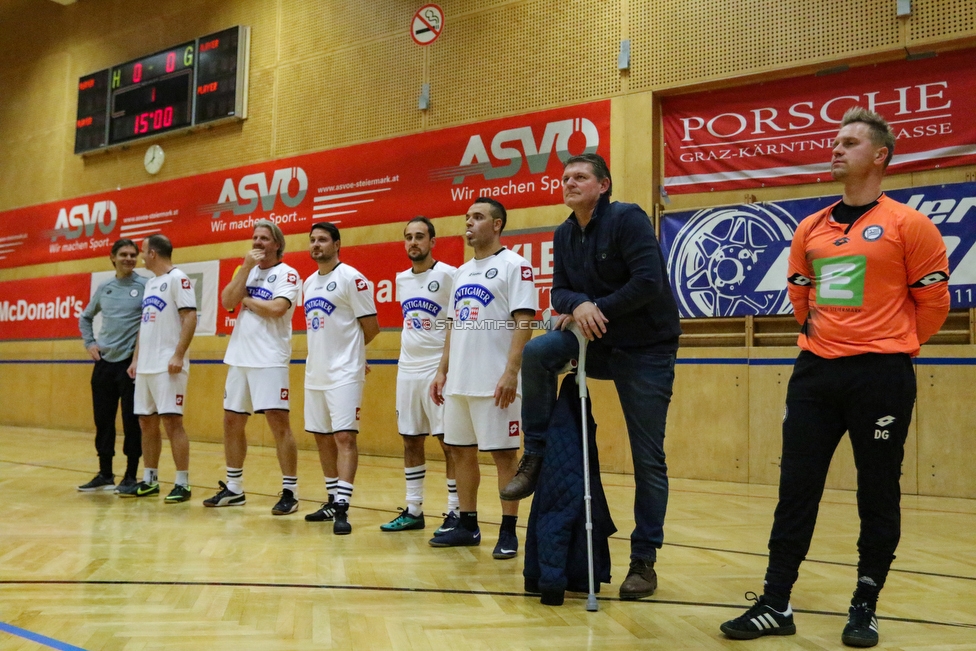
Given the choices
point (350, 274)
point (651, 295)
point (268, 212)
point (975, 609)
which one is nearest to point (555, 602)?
point (651, 295)

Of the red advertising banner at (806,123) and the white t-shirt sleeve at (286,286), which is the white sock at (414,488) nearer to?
the white t-shirt sleeve at (286,286)

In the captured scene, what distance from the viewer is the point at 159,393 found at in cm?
557

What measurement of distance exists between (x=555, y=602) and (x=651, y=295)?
1.22m

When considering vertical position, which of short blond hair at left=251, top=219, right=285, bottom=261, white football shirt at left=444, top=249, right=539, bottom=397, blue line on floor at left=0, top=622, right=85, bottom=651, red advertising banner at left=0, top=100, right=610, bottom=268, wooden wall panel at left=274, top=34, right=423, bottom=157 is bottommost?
blue line on floor at left=0, top=622, right=85, bottom=651

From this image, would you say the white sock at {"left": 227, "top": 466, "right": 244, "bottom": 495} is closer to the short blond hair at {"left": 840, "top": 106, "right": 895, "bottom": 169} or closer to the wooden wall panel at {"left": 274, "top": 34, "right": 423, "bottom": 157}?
the short blond hair at {"left": 840, "top": 106, "right": 895, "bottom": 169}

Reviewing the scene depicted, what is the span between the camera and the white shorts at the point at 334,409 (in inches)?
187

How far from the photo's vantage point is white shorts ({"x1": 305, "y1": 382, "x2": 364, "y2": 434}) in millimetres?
4750

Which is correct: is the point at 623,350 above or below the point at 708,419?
above

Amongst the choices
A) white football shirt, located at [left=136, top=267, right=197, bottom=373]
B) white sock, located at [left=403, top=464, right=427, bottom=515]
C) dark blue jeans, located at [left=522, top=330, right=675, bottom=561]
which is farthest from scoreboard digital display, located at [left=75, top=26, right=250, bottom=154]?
dark blue jeans, located at [left=522, top=330, right=675, bottom=561]

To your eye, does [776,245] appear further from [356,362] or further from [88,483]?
[88,483]

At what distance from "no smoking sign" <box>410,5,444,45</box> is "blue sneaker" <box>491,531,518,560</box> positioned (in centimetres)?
667

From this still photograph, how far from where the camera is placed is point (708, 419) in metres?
7.17

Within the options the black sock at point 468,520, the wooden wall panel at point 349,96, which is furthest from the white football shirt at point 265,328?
the wooden wall panel at point 349,96

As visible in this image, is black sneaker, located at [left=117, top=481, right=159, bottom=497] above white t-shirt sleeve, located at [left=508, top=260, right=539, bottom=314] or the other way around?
the other way around
